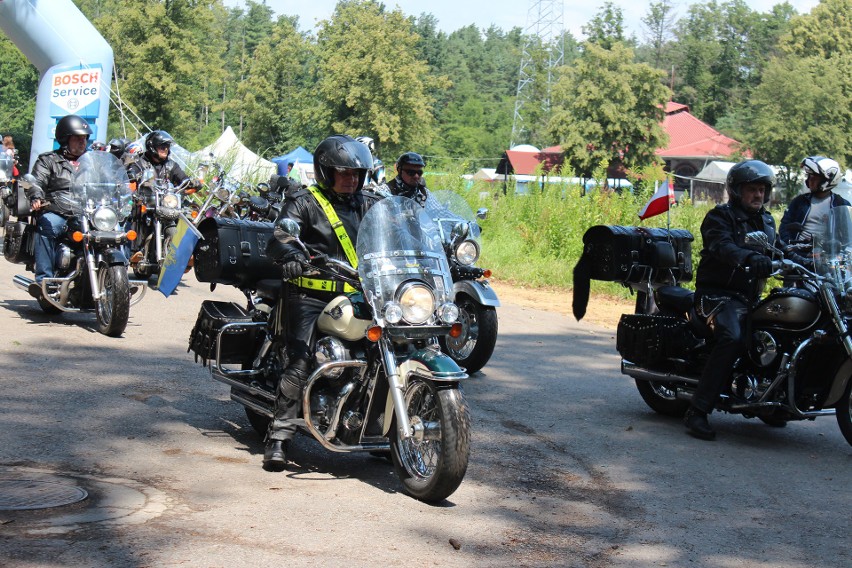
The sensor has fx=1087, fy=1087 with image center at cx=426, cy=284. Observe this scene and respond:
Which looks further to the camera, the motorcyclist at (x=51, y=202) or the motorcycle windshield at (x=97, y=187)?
the motorcyclist at (x=51, y=202)

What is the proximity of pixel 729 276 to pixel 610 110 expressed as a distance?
43364 millimetres

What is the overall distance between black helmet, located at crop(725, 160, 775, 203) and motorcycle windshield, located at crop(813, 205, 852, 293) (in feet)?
1.55

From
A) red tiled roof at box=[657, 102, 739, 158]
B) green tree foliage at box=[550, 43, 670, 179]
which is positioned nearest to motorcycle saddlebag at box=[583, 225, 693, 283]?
green tree foliage at box=[550, 43, 670, 179]

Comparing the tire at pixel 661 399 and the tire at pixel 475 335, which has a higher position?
the tire at pixel 475 335

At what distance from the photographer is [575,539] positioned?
5.34 meters

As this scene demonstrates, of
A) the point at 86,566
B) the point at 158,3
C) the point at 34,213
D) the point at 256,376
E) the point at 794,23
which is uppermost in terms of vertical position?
the point at 794,23

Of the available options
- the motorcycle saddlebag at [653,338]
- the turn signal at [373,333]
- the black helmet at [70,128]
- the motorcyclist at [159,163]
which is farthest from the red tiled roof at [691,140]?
the turn signal at [373,333]

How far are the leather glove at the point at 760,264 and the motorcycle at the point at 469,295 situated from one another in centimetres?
265

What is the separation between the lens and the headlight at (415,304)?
226 inches

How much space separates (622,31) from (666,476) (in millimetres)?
52775

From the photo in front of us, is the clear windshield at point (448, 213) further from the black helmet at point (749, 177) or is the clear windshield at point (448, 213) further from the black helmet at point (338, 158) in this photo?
the black helmet at point (338, 158)

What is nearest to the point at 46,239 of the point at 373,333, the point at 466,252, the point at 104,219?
the point at 104,219

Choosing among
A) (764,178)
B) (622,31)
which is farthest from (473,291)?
(622,31)

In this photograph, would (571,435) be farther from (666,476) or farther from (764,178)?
(764,178)
